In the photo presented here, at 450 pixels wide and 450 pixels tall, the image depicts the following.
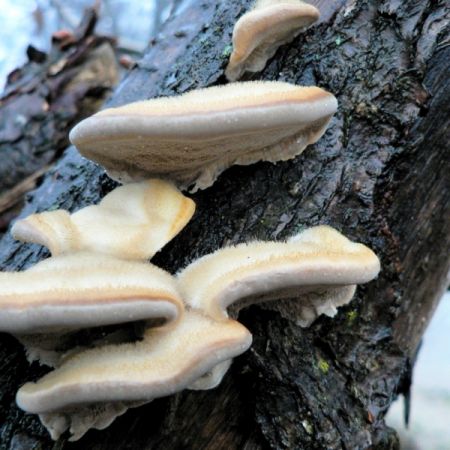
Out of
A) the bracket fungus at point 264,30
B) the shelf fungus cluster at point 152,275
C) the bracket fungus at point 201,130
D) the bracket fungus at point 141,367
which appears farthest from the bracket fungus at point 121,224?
the bracket fungus at point 264,30

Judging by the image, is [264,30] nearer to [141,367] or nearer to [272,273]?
[272,273]

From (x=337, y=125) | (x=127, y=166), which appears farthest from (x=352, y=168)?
(x=127, y=166)

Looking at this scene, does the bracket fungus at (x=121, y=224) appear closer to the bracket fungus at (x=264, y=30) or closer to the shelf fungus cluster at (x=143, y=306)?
the shelf fungus cluster at (x=143, y=306)

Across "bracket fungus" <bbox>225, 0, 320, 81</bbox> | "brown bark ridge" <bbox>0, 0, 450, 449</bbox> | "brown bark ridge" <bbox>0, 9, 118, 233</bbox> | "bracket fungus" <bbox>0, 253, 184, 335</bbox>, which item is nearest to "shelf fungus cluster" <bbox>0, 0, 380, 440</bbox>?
"bracket fungus" <bbox>0, 253, 184, 335</bbox>

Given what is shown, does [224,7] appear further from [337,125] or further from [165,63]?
[337,125]

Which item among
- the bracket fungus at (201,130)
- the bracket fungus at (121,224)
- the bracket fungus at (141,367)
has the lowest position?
the bracket fungus at (141,367)

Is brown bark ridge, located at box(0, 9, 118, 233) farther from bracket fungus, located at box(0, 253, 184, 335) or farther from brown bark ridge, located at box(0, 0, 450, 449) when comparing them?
bracket fungus, located at box(0, 253, 184, 335)
